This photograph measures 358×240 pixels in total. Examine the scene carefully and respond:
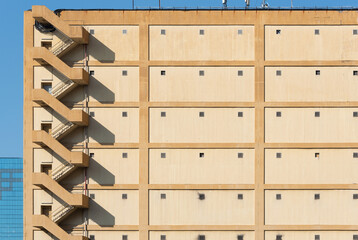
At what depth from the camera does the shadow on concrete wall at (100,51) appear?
3803 cm

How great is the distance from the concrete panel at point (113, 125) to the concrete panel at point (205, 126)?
145 centimetres

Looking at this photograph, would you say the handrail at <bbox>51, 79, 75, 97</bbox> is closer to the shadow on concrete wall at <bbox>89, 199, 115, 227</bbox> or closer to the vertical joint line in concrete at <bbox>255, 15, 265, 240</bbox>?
the shadow on concrete wall at <bbox>89, 199, 115, 227</bbox>

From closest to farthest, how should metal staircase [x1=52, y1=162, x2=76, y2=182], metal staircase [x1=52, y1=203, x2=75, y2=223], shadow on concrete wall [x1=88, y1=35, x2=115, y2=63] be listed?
1. metal staircase [x1=52, y1=203, x2=75, y2=223]
2. metal staircase [x1=52, y1=162, x2=76, y2=182]
3. shadow on concrete wall [x1=88, y1=35, x2=115, y2=63]

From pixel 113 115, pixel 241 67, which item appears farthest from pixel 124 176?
pixel 241 67

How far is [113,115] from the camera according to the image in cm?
3781

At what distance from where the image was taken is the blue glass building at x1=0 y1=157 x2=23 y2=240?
160m

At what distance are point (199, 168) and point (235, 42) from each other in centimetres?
A: 1012

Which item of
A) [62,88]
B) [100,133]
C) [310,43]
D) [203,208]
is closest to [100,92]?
[62,88]

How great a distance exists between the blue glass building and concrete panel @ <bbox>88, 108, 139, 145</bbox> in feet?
430

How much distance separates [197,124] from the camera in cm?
3772

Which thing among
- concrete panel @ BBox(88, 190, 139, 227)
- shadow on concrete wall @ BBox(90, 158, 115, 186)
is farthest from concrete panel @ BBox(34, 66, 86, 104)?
concrete panel @ BBox(88, 190, 139, 227)

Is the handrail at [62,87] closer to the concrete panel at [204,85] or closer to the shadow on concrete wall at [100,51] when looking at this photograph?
the shadow on concrete wall at [100,51]

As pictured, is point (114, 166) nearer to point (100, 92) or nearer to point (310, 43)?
point (100, 92)

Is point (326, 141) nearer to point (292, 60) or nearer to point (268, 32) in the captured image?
point (292, 60)
